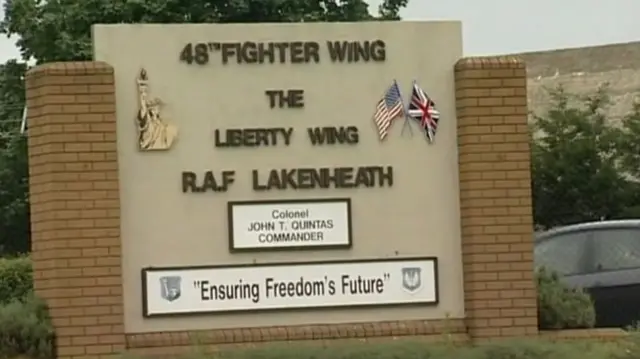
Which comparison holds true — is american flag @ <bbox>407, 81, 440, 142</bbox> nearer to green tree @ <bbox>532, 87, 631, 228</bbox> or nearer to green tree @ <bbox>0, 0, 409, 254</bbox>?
green tree @ <bbox>532, 87, 631, 228</bbox>

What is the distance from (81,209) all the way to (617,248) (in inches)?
225

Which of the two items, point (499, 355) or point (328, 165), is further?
point (328, 165)

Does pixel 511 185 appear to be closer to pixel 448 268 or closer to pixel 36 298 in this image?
pixel 448 268

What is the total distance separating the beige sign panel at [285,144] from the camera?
1116 cm

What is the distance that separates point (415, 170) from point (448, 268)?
825mm

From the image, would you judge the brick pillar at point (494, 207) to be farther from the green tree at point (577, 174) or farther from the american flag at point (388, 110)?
the green tree at point (577, 174)

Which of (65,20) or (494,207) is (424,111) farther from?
(65,20)

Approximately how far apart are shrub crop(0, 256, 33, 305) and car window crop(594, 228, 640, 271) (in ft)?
18.0

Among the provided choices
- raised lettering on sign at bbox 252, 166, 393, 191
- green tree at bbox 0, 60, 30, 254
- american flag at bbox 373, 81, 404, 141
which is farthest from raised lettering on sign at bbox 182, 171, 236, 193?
green tree at bbox 0, 60, 30, 254

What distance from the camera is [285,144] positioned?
37.3ft

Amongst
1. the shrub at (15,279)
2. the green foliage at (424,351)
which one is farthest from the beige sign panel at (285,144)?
the shrub at (15,279)

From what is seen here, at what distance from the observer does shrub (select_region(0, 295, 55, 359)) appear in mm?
10680

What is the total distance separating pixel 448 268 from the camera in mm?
11562

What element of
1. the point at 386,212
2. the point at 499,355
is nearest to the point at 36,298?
the point at 386,212
